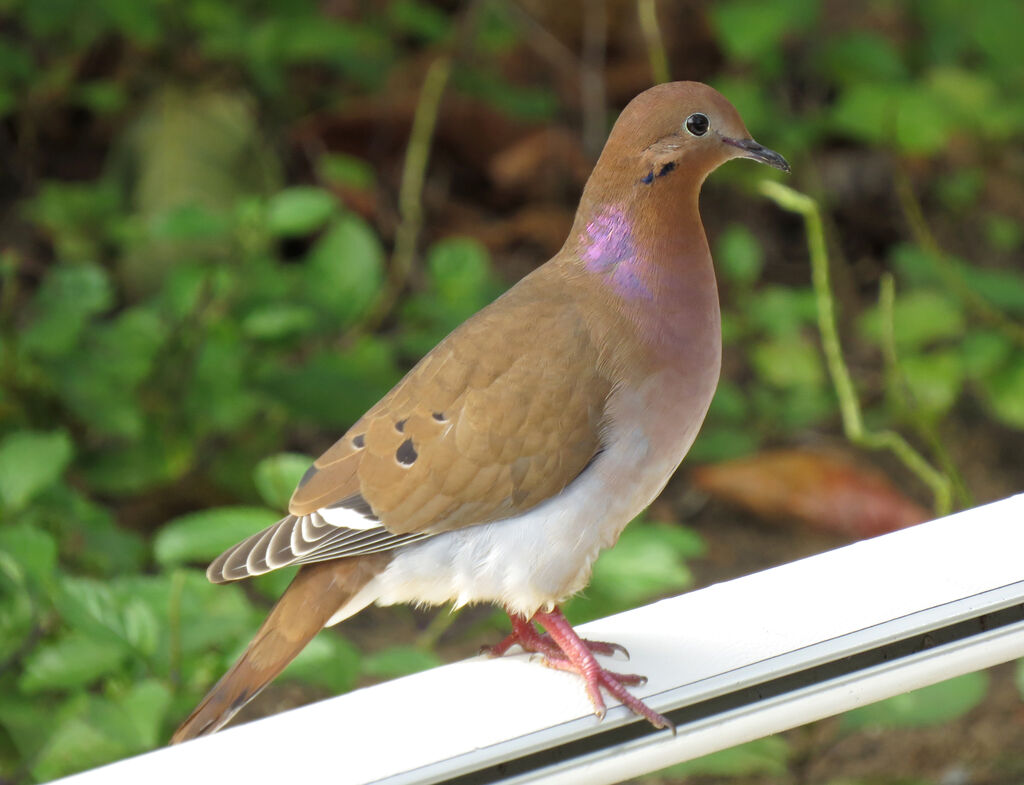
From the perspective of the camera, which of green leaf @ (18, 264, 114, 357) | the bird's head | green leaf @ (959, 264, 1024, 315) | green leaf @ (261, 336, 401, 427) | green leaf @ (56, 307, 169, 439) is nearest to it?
the bird's head

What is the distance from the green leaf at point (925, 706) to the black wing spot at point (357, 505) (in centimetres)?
80

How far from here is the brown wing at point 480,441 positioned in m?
1.44

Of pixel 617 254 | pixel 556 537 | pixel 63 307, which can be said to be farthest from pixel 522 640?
pixel 63 307

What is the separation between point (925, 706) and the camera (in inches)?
76.9

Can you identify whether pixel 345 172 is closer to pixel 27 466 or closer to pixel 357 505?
pixel 27 466

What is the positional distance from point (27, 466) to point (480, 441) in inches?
32.8

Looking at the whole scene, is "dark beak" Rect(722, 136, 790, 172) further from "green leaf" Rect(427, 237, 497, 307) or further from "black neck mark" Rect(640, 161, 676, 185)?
"green leaf" Rect(427, 237, 497, 307)

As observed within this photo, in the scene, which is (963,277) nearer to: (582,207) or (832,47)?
(832,47)

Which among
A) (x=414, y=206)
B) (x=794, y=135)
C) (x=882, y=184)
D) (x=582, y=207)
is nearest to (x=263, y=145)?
(x=414, y=206)

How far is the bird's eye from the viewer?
1372mm

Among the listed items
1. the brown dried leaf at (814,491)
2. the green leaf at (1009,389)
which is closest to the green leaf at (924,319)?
the green leaf at (1009,389)

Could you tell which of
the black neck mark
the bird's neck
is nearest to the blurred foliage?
the bird's neck

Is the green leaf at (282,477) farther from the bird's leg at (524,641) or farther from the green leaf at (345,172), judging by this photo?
the green leaf at (345,172)

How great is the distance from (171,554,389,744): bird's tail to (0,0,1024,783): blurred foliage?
285mm
